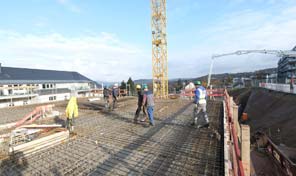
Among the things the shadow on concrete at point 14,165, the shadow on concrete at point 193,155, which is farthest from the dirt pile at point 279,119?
the shadow on concrete at point 14,165

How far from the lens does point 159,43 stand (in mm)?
25203

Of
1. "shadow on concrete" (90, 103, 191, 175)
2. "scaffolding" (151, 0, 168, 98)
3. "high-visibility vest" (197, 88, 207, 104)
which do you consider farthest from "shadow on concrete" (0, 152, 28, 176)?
"scaffolding" (151, 0, 168, 98)

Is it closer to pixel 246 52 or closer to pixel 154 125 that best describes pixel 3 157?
pixel 154 125

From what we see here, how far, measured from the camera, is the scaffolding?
25234 millimetres

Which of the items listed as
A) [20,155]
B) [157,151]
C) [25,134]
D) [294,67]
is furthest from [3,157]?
[294,67]

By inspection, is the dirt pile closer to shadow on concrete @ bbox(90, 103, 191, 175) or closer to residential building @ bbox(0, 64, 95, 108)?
shadow on concrete @ bbox(90, 103, 191, 175)

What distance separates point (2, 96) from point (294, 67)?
2657 inches

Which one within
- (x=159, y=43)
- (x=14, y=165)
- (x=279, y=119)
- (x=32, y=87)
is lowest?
(x=279, y=119)

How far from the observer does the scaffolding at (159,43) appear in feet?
82.8

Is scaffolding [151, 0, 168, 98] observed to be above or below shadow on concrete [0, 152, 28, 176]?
above

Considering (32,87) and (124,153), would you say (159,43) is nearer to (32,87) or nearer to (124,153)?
(32,87)

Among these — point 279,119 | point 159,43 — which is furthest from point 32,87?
point 279,119

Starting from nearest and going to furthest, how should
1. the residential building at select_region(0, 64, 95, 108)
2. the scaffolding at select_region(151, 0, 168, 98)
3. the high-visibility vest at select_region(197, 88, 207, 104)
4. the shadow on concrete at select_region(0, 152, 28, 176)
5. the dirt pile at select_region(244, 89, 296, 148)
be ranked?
the shadow on concrete at select_region(0, 152, 28, 176) < the high-visibility vest at select_region(197, 88, 207, 104) < the dirt pile at select_region(244, 89, 296, 148) < the residential building at select_region(0, 64, 95, 108) < the scaffolding at select_region(151, 0, 168, 98)

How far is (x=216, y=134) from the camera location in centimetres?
531
